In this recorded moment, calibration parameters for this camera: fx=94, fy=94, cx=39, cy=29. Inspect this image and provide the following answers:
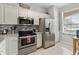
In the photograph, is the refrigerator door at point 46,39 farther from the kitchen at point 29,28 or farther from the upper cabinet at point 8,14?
the upper cabinet at point 8,14

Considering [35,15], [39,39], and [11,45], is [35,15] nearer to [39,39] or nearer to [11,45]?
[39,39]

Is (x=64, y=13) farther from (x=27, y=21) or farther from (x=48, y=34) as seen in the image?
(x=27, y=21)

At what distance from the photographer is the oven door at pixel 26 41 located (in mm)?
2775

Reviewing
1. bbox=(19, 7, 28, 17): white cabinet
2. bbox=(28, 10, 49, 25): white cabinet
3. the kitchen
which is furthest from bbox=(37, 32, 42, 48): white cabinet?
bbox=(19, 7, 28, 17): white cabinet

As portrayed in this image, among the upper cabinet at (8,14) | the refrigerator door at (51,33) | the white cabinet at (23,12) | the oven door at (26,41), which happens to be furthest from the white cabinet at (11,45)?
the refrigerator door at (51,33)

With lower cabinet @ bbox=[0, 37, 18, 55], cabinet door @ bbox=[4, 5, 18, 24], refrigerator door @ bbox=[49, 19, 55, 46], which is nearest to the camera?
lower cabinet @ bbox=[0, 37, 18, 55]

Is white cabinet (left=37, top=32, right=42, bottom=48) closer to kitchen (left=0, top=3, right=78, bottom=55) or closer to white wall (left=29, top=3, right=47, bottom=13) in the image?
kitchen (left=0, top=3, right=78, bottom=55)

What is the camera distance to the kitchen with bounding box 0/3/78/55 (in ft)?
8.59

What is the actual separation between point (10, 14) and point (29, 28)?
0.93 m

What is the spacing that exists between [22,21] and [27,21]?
21 cm

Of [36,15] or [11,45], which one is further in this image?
[36,15]

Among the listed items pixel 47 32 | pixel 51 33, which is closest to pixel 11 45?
pixel 47 32

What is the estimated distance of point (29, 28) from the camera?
353 centimetres
